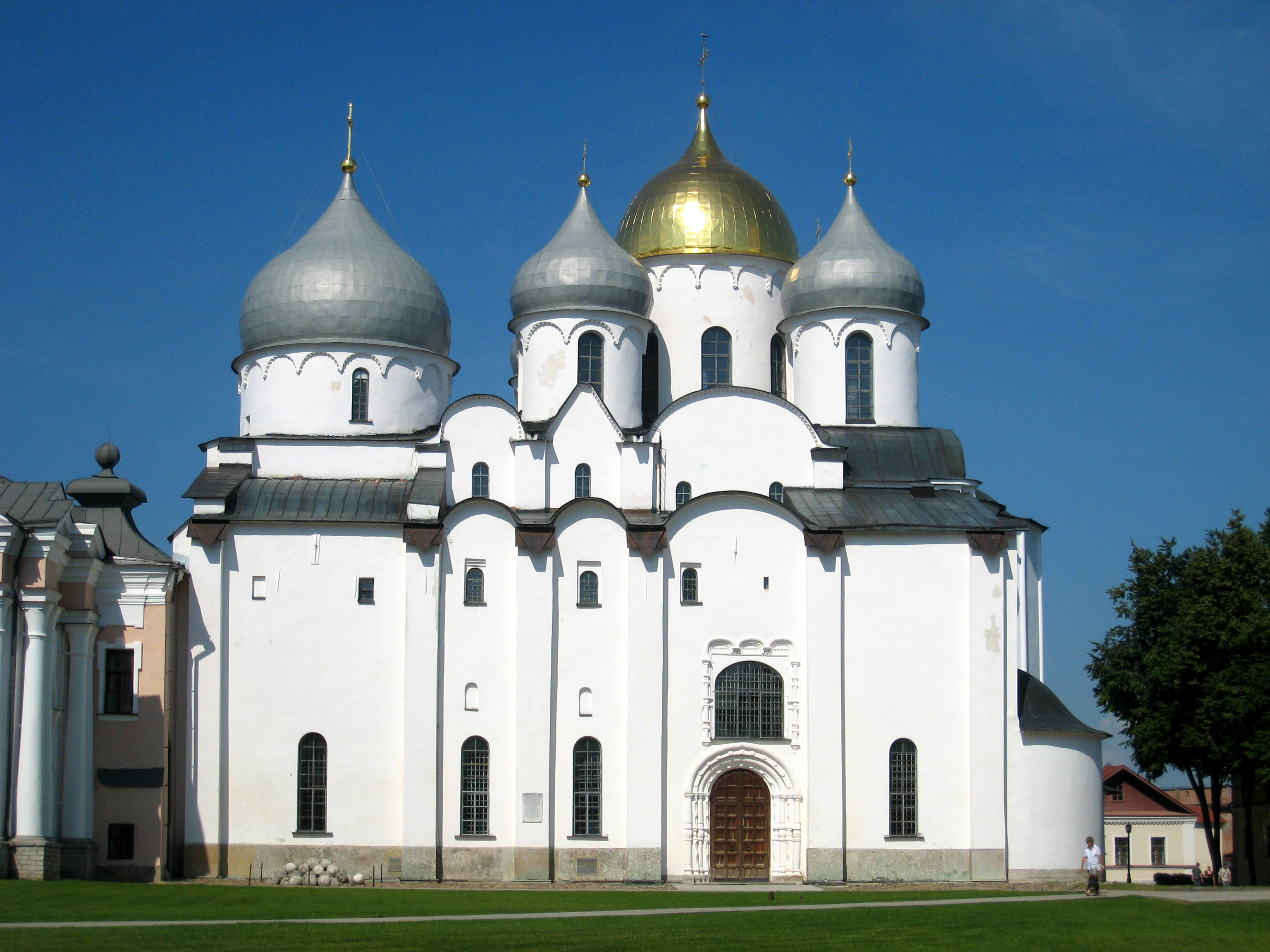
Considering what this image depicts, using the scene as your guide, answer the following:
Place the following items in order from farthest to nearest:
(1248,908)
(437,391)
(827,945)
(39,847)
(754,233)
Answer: (754,233), (437,391), (39,847), (1248,908), (827,945)

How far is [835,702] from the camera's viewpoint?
109 feet

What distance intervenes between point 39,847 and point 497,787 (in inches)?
345

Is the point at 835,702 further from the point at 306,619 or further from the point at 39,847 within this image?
the point at 39,847

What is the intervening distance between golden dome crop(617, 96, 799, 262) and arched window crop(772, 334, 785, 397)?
6.66ft

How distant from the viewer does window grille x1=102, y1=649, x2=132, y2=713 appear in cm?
3241

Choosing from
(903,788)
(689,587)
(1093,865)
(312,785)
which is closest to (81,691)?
(312,785)

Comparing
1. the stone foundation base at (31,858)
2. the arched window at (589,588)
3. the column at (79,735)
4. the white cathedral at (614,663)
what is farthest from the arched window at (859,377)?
the stone foundation base at (31,858)

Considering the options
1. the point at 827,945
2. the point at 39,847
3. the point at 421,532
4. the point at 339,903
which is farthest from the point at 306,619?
the point at 827,945

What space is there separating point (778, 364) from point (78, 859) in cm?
1943

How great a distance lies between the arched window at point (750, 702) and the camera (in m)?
33.5

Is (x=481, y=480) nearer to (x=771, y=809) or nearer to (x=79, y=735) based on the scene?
(x=771, y=809)

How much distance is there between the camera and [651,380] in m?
39.4

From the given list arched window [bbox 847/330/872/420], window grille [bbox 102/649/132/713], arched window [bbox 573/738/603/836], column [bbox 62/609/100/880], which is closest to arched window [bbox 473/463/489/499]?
arched window [bbox 573/738/603/836]

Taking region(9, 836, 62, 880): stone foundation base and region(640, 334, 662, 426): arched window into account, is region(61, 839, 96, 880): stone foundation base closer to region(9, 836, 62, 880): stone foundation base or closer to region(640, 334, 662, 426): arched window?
region(9, 836, 62, 880): stone foundation base
